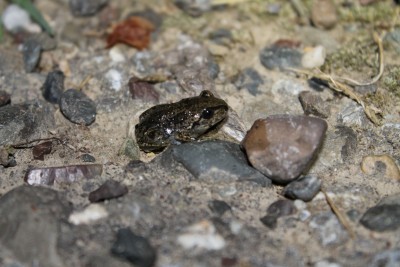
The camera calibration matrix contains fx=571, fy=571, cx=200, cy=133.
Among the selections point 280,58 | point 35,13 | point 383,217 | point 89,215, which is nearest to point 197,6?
point 280,58

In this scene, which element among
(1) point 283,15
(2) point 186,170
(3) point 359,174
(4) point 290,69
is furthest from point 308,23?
(2) point 186,170

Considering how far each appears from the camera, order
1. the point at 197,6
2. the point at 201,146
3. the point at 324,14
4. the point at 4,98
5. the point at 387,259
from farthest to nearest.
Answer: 1. the point at 197,6
2. the point at 324,14
3. the point at 4,98
4. the point at 201,146
5. the point at 387,259

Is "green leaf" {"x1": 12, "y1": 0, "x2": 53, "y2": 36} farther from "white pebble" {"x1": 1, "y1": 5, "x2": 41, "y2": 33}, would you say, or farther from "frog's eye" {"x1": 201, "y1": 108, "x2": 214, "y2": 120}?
"frog's eye" {"x1": 201, "y1": 108, "x2": 214, "y2": 120}

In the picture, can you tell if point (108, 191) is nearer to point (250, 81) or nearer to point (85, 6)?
point (250, 81)

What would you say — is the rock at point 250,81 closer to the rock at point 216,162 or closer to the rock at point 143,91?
the rock at point 143,91

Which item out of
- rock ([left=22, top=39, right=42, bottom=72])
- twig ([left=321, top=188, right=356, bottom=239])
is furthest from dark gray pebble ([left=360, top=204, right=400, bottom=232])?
rock ([left=22, top=39, right=42, bottom=72])

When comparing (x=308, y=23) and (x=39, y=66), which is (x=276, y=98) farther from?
(x=39, y=66)
